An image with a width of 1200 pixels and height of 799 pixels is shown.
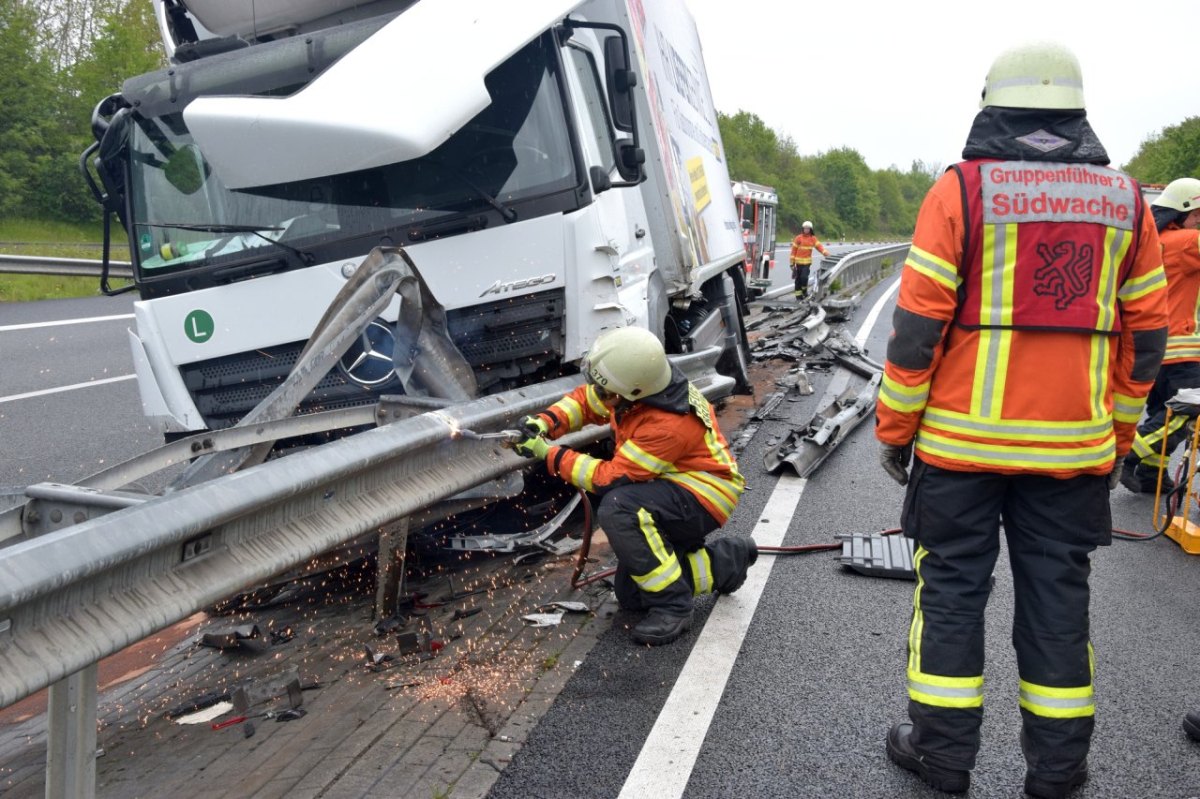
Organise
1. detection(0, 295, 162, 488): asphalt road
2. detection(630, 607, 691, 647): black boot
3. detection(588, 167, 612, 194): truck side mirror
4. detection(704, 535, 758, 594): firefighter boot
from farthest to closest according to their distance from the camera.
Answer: detection(0, 295, 162, 488): asphalt road, detection(588, 167, 612, 194): truck side mirror, detection(704, 535, 758, 594): firefighter boot, detection(630, 607, 691, 647): black boot

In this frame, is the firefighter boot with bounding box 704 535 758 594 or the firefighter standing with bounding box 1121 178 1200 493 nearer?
the firefighter boot with bounding box 704 535 758 594

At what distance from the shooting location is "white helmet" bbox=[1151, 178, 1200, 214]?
20.1 feet

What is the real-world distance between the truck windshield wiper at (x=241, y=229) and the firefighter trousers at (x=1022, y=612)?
2.99m

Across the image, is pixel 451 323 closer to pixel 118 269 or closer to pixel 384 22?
pixel 384 22

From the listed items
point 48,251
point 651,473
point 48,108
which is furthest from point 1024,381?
point 48,108

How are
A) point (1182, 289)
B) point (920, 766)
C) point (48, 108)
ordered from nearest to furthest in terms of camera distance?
point (920, 766)
point (1182, 289)
point (48, 108)

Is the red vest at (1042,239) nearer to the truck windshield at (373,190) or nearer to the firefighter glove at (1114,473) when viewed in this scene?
the firefighter glove at (1114,473)

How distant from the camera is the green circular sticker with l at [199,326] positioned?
15.7 ft

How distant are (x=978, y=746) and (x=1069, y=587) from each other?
0.52 metres

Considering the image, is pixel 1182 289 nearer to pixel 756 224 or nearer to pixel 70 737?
pixel 70 737

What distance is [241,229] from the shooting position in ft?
15.5

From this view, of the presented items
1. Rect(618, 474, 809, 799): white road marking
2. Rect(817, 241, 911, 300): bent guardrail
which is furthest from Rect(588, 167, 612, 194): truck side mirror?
Rect(817, 241, 911, 300): bent guardrail

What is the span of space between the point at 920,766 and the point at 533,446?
1.85 m

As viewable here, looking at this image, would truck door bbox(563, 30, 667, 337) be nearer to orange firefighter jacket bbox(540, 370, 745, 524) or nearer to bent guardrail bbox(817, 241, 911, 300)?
orange firefighter jacket bbox(540, 370, 745, 524)
